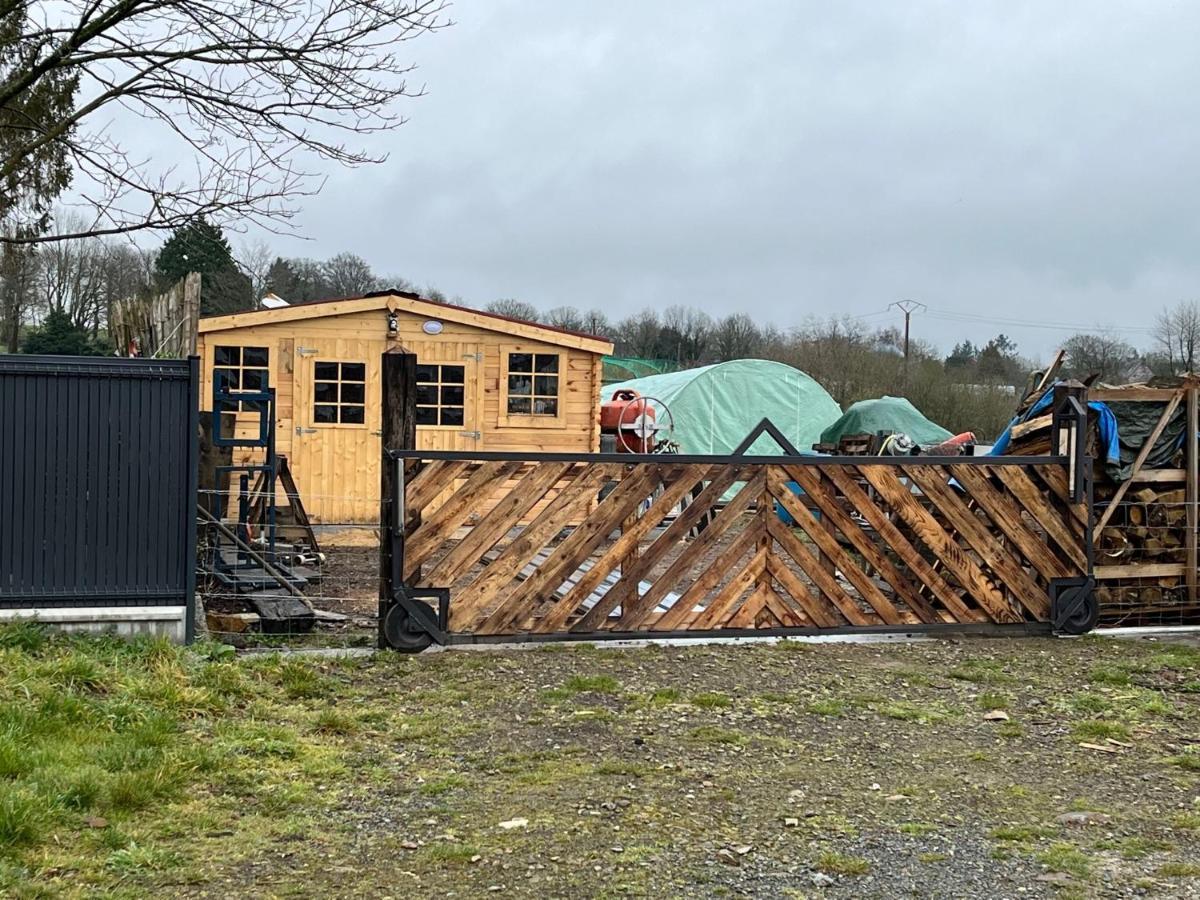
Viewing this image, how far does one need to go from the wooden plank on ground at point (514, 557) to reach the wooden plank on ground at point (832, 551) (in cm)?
131

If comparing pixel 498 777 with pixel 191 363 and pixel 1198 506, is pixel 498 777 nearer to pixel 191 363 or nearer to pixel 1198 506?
pixel 191 363

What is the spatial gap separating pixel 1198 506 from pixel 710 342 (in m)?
39.8

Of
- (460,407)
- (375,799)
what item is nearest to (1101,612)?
(375,799)

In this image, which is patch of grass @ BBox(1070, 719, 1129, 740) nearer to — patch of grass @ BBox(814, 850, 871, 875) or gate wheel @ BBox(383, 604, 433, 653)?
patch of grass @ BBox(814, 850, 871, 875)

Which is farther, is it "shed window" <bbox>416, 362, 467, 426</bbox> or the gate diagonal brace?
"shed window" <bbox>416, 362, 467, 426</bbox>

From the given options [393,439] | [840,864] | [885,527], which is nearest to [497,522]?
[393,439]

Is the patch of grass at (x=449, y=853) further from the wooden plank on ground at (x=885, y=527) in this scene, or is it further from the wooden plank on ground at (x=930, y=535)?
the wooden plank on ground at (x=930, y=535)

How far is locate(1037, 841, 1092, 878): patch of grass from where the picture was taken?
12.2ft

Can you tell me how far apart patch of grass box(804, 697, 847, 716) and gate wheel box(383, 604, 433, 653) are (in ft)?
8.00

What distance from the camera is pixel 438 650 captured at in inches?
281

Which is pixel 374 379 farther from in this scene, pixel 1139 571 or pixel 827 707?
pixel 827 707

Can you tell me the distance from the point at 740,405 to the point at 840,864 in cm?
1877

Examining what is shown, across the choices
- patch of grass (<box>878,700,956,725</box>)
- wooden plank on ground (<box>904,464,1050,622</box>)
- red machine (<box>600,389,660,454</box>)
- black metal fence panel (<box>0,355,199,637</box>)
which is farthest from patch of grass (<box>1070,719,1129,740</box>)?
red machine (<box>600,389,660,454</box>)

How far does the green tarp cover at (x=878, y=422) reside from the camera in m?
21.5
